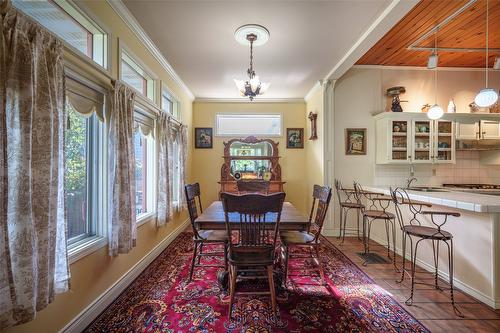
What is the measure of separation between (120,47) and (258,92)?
1543 mm

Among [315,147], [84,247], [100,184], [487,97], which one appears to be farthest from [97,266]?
[487,97]

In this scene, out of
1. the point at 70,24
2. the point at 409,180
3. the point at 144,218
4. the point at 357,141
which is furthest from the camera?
the point at 357,141

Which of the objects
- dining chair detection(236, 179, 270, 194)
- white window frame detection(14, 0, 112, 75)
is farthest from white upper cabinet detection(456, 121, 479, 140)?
white window frame detection(14, 0, 112, 75)

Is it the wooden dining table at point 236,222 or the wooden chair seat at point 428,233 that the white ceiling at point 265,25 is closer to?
the wooden dining table at point 236,222

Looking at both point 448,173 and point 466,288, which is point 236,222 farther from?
point 448,173

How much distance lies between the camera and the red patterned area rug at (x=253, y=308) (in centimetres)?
183

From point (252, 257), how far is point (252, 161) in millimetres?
3558

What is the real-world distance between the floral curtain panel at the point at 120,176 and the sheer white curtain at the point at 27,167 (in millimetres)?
654

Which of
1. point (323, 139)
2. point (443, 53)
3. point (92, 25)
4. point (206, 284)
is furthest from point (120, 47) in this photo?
point (443, 53)

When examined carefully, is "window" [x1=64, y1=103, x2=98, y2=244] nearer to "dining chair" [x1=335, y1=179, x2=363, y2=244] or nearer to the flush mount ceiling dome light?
the flush mount ceiling dome light

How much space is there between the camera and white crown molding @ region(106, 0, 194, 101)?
2227 millimetres

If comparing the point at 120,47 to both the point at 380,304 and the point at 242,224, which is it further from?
the point at 380,304

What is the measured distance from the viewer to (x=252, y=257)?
1.95m

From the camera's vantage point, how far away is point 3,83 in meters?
1.17
